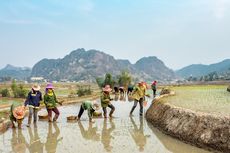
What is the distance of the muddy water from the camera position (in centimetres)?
1177

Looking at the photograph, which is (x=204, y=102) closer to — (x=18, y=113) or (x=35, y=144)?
(x=18, y=113)

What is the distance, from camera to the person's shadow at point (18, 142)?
1188cm

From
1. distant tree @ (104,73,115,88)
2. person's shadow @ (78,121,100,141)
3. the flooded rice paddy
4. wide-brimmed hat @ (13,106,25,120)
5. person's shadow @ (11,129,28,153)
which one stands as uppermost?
distant tree @ (104,73,115,88)

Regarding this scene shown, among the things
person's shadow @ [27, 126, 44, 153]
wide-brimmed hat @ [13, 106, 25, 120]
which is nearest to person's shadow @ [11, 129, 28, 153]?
person's shadow @ [27, 126, 44, 153]

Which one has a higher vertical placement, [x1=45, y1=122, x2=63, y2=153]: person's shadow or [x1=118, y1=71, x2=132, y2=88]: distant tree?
[x1=118, y1=71, x2=132, y2=88]: distant tree

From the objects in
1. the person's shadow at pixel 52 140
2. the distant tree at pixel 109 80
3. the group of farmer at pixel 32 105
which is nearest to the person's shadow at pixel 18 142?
the person's shadow at pixel 52 140

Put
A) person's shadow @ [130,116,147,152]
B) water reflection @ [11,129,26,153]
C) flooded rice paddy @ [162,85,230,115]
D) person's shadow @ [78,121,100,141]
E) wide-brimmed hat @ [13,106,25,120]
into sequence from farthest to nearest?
wide-brimmed hat @ [13,106,25,120] → flooded rice paddy @ [162,85,230,115] → person's shadow @ [78,121,100,141] → person's shadow @ [130,116,147,152] → water reflection @ [11,129,26,153]

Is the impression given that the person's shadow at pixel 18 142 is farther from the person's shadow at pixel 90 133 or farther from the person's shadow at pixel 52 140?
the person's shadow at pixel 90 133

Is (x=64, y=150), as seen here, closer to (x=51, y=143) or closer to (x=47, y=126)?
(x=51, y=143)

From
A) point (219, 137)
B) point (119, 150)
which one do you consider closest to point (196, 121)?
point (219, 137)

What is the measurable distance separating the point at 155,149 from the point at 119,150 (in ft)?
3.88

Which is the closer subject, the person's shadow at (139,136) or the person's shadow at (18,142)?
the person's shadow at (18,142)

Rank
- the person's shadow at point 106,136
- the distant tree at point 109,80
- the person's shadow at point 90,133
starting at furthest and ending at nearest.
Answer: the distant tree at point 109,80 → the person's shadow at point 90,133 → the person's shadow at point 106,136

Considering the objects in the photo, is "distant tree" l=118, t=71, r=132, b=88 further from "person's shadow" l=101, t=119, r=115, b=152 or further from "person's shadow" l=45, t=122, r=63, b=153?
"person's shadow" l=45, t=122, r=63, b=153
